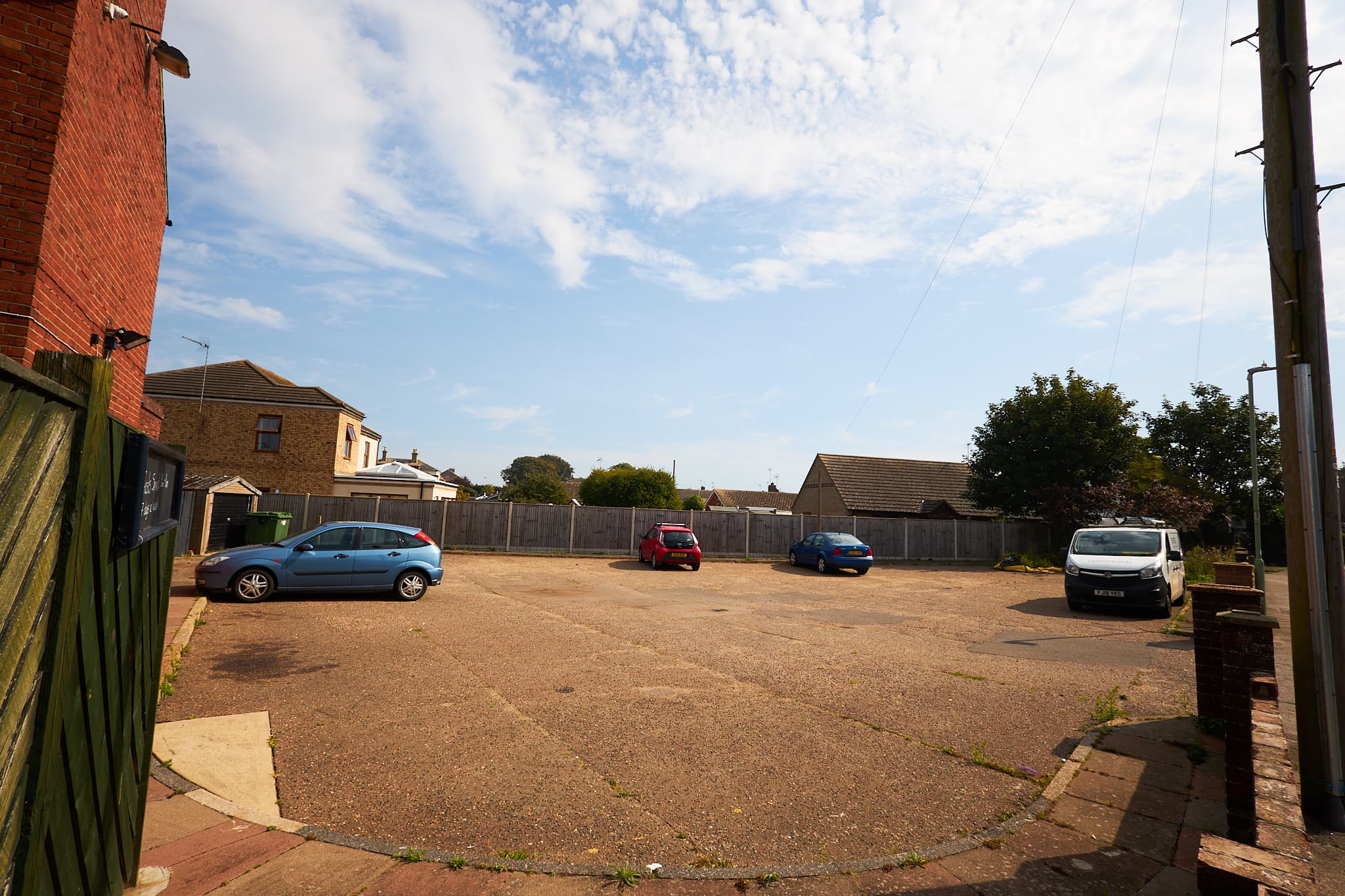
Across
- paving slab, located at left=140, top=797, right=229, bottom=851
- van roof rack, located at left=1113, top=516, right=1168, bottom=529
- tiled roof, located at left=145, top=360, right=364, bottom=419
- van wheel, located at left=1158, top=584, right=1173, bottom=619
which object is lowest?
paving slab, located at left=140, top=797, right=229, bottom=851

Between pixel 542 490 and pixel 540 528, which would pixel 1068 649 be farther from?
pixel 542 490

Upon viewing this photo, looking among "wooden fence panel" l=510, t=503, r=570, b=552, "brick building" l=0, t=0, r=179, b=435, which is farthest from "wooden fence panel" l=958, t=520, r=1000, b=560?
"brick building" l=0, t=0, r=179, b=435

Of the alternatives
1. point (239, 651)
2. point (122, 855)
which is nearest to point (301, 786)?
point (122, 855)

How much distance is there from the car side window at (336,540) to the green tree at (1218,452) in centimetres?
3889

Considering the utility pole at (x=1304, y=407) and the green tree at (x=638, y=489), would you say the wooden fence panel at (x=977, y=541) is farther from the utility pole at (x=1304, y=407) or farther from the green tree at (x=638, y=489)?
the utility pole at (x=1304, y=407)

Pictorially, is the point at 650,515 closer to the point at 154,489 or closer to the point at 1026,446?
the point at 1026,446

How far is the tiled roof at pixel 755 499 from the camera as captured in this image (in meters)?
78.1

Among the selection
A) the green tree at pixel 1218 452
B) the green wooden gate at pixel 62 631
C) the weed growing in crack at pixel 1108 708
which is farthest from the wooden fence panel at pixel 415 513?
the green tree at pixel 1218 452

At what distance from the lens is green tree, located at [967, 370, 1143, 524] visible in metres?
29.6

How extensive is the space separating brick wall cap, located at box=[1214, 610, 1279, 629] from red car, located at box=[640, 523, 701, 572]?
661 inches

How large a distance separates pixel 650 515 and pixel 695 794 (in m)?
22.1

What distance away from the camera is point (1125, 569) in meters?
13.4

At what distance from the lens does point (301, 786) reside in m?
4.43

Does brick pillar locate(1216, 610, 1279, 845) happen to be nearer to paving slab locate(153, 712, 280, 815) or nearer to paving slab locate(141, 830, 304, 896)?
paving slab locate(141, 830, 304, 896)
